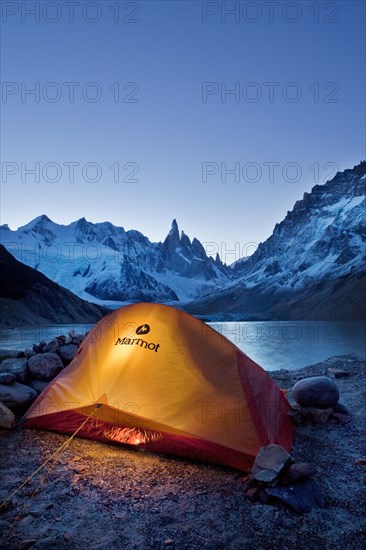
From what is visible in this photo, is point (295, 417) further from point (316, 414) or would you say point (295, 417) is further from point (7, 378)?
point (7, 378)

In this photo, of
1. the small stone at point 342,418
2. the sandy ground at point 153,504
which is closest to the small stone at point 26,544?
the sandy ground at point 153,504

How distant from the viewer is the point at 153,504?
606 centimetres

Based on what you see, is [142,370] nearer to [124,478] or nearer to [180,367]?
[180,367]

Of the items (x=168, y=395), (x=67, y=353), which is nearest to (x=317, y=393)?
(x=168, y=395)

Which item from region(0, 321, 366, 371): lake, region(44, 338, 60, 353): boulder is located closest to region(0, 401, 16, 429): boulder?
region(44, 338, 60, 353): boulder

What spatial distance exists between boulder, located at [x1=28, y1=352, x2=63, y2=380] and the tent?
152cm

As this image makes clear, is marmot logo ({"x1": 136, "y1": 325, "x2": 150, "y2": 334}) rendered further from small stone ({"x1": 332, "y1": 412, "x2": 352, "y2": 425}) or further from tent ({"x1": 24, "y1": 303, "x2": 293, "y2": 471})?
small stone ({"x1": 332, "y1": 412, "x2": 352, "y2": 425})

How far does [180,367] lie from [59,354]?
192 inches

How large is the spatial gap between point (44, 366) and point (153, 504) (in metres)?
6.05

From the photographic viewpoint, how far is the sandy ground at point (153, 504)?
5.21m

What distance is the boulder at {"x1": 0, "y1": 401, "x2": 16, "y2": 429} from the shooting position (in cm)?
887

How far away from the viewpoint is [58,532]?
5.30m

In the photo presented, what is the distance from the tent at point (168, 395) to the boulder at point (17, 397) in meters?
0.64

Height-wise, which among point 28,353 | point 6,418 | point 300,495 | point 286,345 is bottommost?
point 286,345
